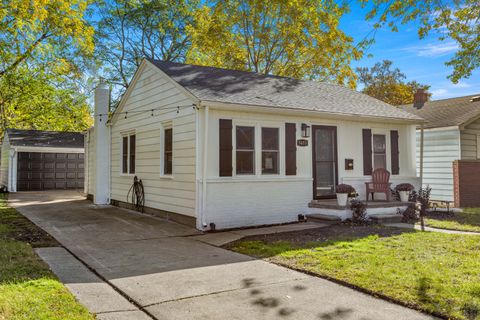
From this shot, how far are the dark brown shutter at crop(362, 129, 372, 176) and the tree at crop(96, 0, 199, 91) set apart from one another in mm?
16505

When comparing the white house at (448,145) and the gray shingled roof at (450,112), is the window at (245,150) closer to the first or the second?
the gray shingled roof at (450,112)

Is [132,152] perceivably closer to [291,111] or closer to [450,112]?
[291,111]

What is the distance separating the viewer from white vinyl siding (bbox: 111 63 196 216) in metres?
8.86

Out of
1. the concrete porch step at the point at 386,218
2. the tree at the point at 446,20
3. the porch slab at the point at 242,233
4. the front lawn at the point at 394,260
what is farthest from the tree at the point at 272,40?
the front lawn at the point at 394,260

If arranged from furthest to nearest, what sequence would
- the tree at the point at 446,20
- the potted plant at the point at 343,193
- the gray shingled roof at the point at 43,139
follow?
1. the gray shingled roof at the point at 43,139
2. the potted plant at the point at 343,193
3. the tree at the point at 446,20

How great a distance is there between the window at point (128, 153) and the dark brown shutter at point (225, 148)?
15.1ft

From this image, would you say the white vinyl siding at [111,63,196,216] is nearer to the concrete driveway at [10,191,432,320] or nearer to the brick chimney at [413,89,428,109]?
the concrete driveway at [10,191,432,320]

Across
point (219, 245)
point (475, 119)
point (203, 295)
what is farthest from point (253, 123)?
point (475, 119)

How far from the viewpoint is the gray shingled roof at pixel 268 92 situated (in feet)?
29.3

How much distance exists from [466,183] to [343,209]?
6783mm

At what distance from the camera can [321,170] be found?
1030 cm

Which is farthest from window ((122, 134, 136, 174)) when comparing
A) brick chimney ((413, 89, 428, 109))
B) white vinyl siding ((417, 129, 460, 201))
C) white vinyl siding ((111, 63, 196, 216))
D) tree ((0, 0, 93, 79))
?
brick chimney ((413, 89, 428, 109))

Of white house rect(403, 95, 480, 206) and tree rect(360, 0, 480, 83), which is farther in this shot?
white house rect(403, 95, 480, 206)

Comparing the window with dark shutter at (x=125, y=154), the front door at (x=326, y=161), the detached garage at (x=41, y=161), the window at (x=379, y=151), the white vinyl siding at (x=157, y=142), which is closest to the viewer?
the white vinyl siding at (x=157, y=142)
